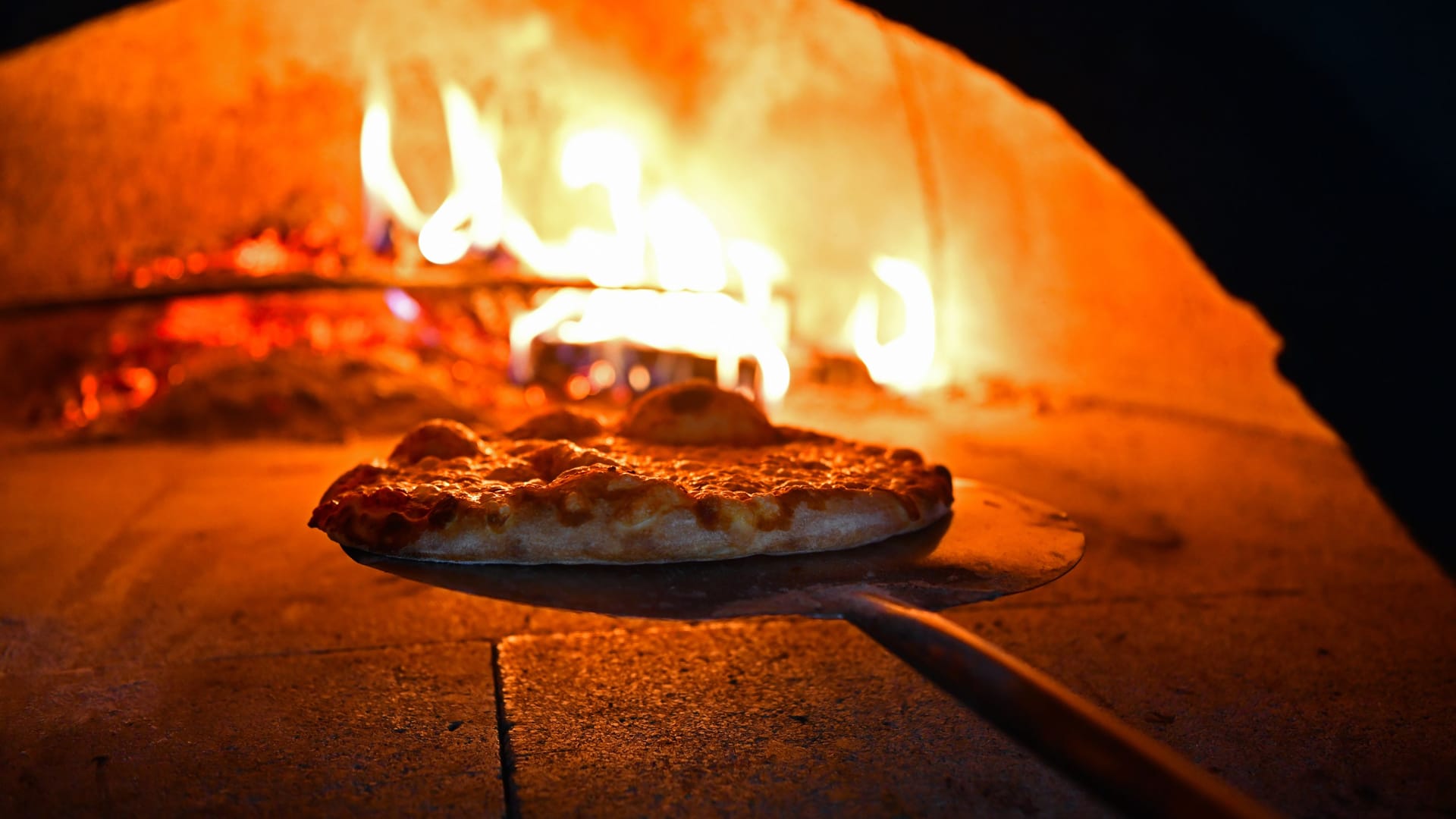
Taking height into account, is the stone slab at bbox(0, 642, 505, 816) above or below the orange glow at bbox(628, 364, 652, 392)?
below

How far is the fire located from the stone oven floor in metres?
2.14

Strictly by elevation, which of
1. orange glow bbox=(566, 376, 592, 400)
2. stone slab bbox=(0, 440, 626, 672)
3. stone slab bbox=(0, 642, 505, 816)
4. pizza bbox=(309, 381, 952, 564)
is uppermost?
orange glow bbox=(566, 376, 592, 400)

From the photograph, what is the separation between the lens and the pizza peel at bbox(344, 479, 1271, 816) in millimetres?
762

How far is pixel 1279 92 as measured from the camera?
1.91 meters

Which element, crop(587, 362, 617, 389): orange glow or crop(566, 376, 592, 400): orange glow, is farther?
crop(587, 362, 617, 389): orange glow

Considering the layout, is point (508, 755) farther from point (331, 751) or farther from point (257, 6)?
point (257, 6)

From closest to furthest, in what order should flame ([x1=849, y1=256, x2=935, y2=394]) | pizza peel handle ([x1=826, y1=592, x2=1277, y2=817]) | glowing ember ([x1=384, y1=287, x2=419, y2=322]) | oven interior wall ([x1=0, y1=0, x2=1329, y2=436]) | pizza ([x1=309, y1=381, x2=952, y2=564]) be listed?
pizza peel handle ([x1=826, y1=592, x2=1277, y2=817]) < pizza ([x1=309, y1=381, x2=952, y2=564]) < oven interior wall ([x1=0, y1=0, x2=1329, y2=436]) < glowing ember ([x1=384, y1=287, x2=419, y2=322]) < flame ([x1=849, y1=256, x2=935, y2=394])

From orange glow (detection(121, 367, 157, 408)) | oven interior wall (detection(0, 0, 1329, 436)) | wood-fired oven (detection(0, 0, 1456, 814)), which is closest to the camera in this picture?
wood-fired oven (detection(0, 0, 1456, 814))

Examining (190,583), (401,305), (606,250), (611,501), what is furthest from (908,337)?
(611,501)

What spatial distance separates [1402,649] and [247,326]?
421 cm

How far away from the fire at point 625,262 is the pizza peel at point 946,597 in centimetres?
310

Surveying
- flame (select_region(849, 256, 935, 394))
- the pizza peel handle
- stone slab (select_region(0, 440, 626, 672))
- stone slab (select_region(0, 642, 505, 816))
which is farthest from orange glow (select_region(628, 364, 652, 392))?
the pizza peel handle

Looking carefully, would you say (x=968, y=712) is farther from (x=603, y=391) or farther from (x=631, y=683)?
(x=603, y=391)

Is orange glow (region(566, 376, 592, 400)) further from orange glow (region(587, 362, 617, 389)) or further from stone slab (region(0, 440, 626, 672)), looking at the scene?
stone slab (region(0, 440, 626, 672))
